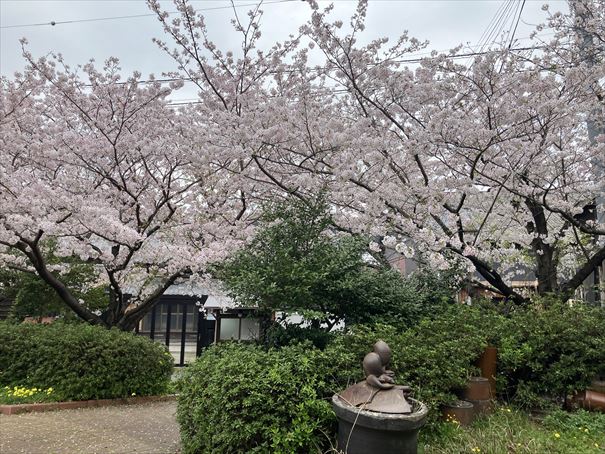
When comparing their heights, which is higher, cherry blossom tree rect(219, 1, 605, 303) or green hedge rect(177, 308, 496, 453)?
cherry blossom tree rect(219, 1, 605, 303)

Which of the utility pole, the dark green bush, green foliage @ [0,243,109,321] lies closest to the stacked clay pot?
the utility pole

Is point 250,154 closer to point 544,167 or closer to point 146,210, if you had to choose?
point 146,210

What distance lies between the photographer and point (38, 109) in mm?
7457

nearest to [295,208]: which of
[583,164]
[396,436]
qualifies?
[396,436]

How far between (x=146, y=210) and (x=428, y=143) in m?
5.11

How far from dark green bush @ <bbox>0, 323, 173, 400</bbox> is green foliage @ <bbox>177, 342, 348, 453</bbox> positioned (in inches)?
108

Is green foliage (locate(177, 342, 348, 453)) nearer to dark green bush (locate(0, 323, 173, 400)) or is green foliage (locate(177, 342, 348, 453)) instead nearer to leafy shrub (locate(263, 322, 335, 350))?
leafy shrub (locate(263, 322, 335, 350))

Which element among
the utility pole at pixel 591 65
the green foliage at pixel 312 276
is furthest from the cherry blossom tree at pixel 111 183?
the utility pole at pixel 591 65

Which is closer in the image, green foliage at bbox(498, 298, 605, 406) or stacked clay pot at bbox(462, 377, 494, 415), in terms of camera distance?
stacked clay pot at bbox(462, 377, 494, 415)

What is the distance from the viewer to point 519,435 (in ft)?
12.2

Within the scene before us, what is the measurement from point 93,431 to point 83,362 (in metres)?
1.48

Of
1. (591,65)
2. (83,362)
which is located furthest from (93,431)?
(591,65)

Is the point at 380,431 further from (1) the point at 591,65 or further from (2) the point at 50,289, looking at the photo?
(2) the point at 50,289

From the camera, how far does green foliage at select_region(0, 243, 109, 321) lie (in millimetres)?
8836
